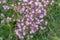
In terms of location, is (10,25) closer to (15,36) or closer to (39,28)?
(15,36)

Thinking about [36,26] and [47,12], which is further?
[47,12]

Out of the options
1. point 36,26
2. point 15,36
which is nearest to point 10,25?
point 15,36

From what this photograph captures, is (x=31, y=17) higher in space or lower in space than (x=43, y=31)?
higher
